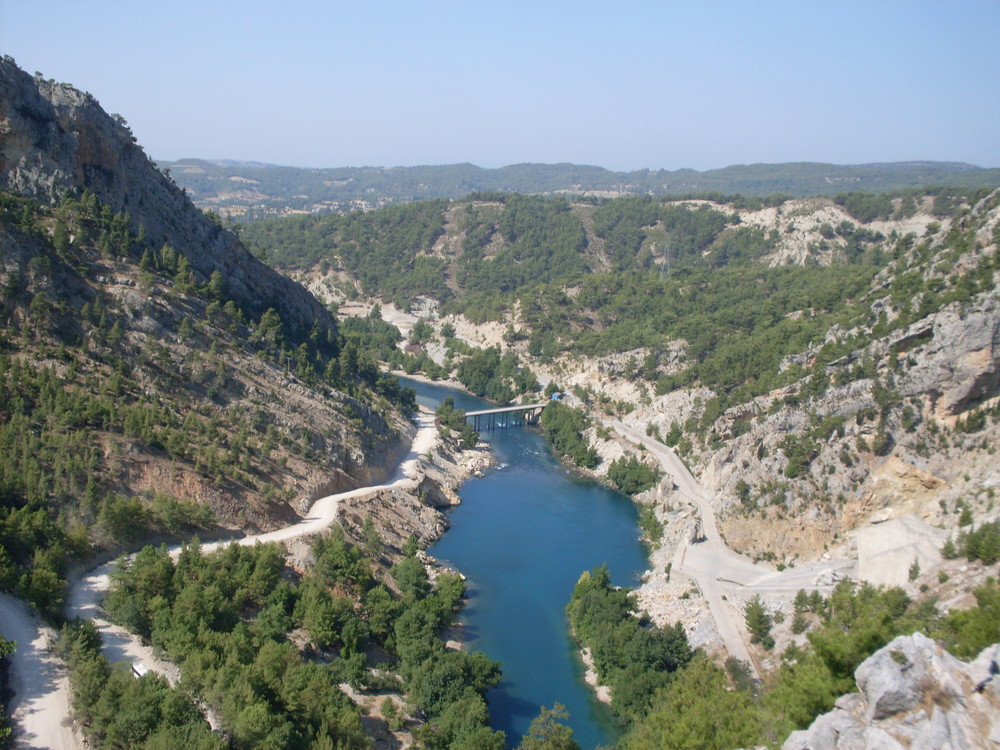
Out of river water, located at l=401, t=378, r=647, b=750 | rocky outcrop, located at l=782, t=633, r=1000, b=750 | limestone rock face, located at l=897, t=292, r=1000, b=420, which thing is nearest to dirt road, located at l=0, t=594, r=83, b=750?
river water, located at l=401, t=378, r=647, b=750

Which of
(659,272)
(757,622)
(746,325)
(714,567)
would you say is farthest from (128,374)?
(659,272)

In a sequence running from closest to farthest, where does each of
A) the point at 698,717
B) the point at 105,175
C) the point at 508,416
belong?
1. the point at 698,717
2. the point at 105,175
3. the point at 508,416

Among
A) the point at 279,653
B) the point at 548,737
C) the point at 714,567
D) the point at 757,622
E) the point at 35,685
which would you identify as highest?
the point at 35,685

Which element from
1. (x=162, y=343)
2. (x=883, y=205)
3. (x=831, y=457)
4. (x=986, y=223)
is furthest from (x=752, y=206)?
(x=162, y=343)

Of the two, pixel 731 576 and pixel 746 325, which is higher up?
pixel 746 325

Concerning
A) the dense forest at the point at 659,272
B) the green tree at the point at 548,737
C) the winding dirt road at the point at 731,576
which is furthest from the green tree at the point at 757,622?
the dense forest at the point at 659,272

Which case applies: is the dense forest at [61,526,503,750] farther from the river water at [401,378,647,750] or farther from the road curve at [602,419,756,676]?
the road curve at [602,419,756,676]

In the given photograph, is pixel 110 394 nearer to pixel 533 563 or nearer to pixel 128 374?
pixel 128 374
